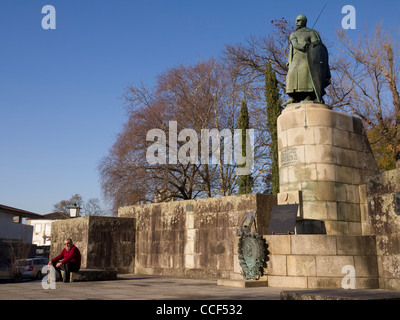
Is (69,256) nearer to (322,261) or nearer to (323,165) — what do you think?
(322,261)

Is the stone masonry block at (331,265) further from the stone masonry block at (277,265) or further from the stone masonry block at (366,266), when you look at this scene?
the stone masonry block at (277,265)

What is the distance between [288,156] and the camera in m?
11.6

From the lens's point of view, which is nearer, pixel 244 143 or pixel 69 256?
pixel 69 256

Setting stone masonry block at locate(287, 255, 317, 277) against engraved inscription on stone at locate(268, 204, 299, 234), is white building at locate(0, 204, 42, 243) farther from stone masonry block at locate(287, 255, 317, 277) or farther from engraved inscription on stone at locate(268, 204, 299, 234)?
stone masonry block at locate(287, 255, 317, 277)

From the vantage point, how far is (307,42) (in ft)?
39.4

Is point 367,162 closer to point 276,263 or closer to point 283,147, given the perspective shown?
point 283,147

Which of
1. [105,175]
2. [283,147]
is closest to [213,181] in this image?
[105,175]

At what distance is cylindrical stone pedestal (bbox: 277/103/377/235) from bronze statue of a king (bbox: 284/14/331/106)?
482mm

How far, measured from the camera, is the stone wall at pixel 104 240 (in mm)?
15633

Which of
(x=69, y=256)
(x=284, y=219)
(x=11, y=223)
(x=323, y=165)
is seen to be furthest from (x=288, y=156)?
(x=11, y=223)

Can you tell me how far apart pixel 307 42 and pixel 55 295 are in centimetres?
934

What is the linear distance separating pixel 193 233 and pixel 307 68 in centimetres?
683

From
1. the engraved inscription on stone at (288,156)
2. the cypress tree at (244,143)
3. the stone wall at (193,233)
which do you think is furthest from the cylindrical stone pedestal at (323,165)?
the cypress tree at (244,143)

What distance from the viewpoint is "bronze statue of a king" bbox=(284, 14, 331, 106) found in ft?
39.3
